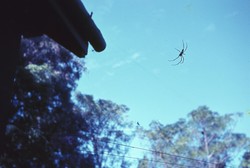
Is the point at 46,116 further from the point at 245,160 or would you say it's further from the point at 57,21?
the point at 245,160

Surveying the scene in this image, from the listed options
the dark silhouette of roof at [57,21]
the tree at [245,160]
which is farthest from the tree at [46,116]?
the tree at [245,160]

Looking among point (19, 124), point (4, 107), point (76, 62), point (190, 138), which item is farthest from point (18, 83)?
point (190, 138)

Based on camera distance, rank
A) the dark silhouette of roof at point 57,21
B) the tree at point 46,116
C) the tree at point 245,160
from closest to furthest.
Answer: the dark silhouette of roof at point 57,21
the tree at point 46,116
the tree at point 245,160

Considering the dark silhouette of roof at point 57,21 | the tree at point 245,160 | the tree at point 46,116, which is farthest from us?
the tree at point 245,160

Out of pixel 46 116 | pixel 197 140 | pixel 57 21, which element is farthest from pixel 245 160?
pixel 57 21

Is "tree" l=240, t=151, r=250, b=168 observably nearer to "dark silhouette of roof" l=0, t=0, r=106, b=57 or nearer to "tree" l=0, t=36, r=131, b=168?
"tree" l=0, t=36, r=131, b=168

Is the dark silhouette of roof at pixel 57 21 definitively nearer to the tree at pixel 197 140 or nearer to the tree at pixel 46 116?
the tree at pixel 46 116

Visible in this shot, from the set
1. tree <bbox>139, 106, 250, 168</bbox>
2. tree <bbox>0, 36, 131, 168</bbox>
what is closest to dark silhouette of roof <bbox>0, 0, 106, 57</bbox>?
tree <bbox>0, 36, 131, 168</bbox>
